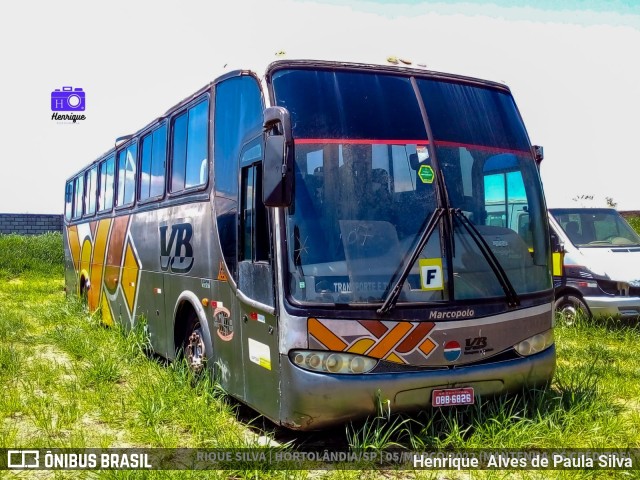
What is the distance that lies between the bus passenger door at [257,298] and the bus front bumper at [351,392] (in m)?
0.20

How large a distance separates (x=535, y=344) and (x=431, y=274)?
1246 millimetres

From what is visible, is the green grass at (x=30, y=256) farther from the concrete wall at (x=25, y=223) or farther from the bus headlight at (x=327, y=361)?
the bus headlight at (x=327, y=361)

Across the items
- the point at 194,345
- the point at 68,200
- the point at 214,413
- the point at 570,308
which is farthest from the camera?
the point at 68,200

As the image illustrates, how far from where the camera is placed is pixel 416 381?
4852 mm

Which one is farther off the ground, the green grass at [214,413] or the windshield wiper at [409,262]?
the windshield wiper at [409,262]

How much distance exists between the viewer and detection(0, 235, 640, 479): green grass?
4.93 meters

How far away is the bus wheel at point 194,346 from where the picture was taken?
6.61 meters

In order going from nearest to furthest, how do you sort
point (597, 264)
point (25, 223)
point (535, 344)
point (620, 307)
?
point (535, 344), point (620, 307), point (597, 264), point (25, 223)

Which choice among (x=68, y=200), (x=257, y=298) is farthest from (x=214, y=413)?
(x=68, y=200)

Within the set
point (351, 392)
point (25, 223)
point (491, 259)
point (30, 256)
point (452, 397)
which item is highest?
point (25, 223)

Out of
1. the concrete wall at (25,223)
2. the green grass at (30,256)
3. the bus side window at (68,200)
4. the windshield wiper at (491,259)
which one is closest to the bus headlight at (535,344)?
the windshield wiper at (491,259)

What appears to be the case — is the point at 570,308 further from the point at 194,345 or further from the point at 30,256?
the point at 30,256

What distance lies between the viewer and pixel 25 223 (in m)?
30.6

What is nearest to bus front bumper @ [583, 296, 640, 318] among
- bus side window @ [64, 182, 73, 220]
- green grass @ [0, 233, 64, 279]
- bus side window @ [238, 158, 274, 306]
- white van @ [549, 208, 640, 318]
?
white van @ [549, 208, 640, 318]
